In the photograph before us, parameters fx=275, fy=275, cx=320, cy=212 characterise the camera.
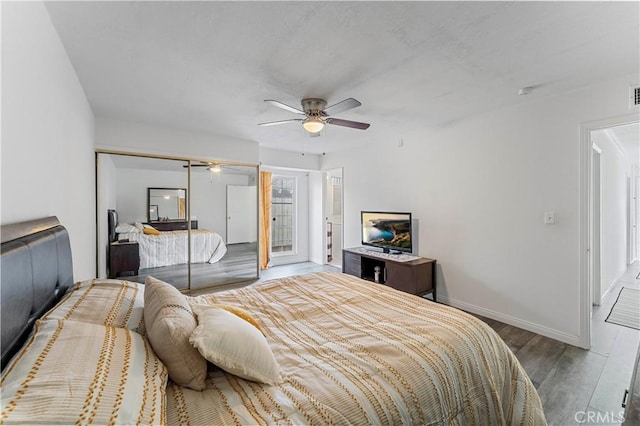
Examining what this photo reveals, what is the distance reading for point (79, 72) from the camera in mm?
2326

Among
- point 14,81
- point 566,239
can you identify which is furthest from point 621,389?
point 14,81

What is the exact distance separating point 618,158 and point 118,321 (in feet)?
23.1

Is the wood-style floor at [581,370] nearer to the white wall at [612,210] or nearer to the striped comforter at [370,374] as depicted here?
the striped comforter at [370,374]

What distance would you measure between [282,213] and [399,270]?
324cm

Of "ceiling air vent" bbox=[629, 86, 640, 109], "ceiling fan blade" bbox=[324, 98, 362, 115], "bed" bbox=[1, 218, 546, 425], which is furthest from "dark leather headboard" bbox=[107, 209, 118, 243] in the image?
"ceiling air vent" bbox=[629, 86, 640, 109]

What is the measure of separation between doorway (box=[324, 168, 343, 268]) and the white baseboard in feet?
9.35

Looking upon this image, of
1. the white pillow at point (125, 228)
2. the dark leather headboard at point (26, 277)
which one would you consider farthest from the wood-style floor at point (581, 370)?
the white pillow at point (125, 228)

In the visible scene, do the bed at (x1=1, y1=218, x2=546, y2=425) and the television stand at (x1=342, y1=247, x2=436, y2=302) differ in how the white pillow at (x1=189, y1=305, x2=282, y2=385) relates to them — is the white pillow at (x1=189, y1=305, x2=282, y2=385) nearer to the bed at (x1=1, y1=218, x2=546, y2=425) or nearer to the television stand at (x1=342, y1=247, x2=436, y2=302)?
the bed at (x1=1, y1=218, x2=546, y2=425)

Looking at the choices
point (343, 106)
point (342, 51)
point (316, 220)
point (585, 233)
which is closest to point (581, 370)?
point (585, 233)

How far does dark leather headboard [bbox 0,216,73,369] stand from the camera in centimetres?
87

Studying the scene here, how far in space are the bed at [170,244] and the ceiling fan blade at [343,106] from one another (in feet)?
9.67

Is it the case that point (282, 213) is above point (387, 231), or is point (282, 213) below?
above

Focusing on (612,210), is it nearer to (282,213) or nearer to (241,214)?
(282,213)

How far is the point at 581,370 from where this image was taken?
7.41 ft
